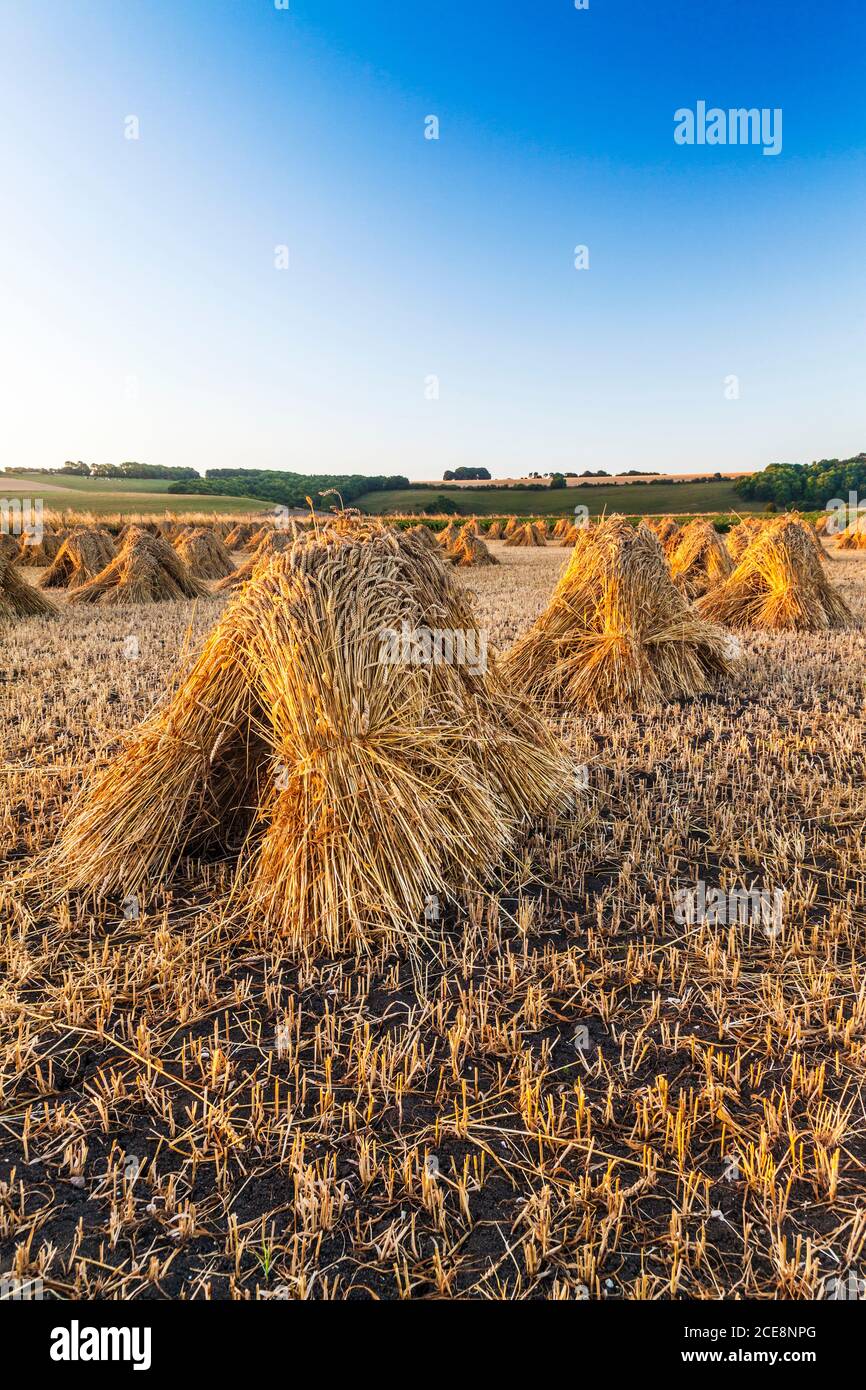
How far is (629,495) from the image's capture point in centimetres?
6600

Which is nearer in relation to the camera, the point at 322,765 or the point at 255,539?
the point at 322,765

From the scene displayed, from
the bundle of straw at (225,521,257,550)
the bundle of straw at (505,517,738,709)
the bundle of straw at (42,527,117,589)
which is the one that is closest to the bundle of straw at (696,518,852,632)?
the bundle of straw at (505,517,738,709)

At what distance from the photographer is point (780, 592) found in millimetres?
11242

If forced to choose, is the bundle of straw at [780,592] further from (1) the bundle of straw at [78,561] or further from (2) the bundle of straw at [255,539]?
(2) the bundle of straw at [255,539]

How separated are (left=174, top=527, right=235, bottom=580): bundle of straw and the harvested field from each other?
1960cm

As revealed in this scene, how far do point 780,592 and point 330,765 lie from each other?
379 inches

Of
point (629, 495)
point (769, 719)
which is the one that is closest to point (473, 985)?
point (769, 719)

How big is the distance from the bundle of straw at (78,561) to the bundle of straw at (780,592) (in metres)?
13.8

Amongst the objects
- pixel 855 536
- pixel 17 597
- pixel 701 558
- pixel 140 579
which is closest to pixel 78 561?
pixel 140 579
